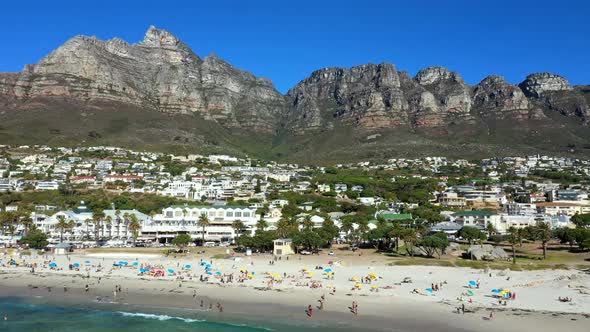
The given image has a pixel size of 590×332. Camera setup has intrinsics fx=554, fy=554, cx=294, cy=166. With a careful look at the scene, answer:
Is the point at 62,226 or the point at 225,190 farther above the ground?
the point at 225,190

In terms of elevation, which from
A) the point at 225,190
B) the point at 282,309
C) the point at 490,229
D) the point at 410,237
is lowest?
the point at 282,309

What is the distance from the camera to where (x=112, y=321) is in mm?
39906

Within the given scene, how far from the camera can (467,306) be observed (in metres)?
42.0

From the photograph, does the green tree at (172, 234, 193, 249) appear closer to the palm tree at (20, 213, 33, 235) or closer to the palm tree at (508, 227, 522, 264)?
the palm tree at (20, 213, 33, 235)

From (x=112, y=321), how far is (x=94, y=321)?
1.29m

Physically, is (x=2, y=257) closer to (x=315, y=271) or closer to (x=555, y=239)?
A: (x=315, y=271)

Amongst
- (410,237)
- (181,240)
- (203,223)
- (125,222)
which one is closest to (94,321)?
(181,240)

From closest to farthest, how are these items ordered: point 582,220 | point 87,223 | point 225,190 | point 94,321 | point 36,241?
1. point 94,321
2. point 36,241
3. point 87,223
4. point 582,220
5. point 225,190

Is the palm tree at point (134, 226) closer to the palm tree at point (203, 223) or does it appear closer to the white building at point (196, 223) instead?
the white building at point (196, 223)

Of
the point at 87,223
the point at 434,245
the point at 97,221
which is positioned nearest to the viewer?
the point at 434,245

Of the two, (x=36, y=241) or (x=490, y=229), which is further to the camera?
(x=490, y=229)

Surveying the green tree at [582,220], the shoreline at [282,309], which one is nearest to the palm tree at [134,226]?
the shoreline at [282,309]

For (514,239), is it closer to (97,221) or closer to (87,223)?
(97,221)

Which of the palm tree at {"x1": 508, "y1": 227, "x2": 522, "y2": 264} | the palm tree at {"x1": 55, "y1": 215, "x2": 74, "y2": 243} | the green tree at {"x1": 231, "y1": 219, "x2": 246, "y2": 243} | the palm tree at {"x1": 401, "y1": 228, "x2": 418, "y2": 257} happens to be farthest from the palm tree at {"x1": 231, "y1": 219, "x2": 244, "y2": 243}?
the palm tree at {"x1": 508, "y1": 227, "x2": 522, "y2": 264}
